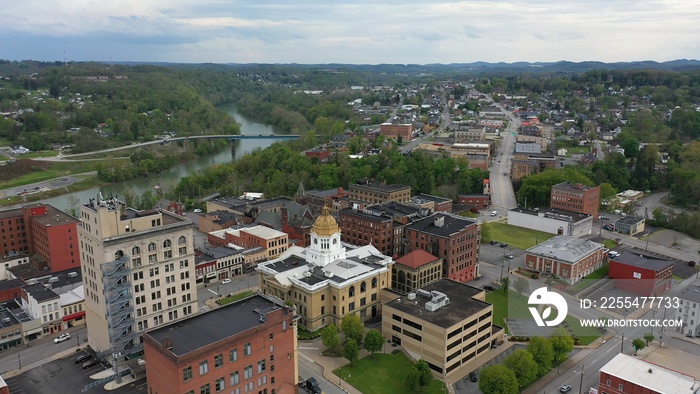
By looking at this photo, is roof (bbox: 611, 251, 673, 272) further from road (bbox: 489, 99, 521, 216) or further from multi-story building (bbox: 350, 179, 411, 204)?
multi-story building (bbox: 350, 179, 411, 204)

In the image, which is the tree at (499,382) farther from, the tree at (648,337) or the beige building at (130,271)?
the beige building at (130,271)

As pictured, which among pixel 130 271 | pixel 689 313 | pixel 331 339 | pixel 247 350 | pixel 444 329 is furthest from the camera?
pixel 689 313

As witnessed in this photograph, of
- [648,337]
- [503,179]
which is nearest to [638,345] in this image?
[648,337]

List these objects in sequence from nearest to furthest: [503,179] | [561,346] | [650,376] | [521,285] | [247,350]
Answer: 1. [247,350]
2. [650,376]
3. [561,346]
4. [521,285]
5. [503,179]

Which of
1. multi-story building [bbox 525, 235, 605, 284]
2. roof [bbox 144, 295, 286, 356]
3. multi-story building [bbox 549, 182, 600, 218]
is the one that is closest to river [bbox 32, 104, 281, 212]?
roof [bbox 144, 295, 286, 356]

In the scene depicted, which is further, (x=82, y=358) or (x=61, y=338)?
(x=61, y=338)

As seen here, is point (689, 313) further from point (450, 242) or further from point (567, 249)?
point (450, 242)

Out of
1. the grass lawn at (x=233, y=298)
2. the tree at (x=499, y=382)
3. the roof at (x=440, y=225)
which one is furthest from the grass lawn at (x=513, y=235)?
the tree at (x=499, y=382)
